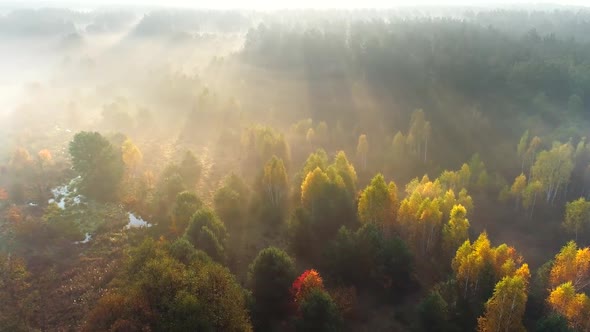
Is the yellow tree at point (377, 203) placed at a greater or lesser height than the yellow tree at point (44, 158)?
greater

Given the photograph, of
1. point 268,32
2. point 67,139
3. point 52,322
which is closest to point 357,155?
point 52,322

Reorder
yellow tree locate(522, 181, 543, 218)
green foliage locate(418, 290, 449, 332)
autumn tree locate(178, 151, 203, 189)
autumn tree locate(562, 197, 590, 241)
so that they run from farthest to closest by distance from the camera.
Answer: autumn tree locate(178, 151, 203, 189)
yellow tree locate(522, 181, 543, 218)
autumn tree locate(562, 197, 590, 241)
green foliage locate(418, 290, 449, 332)

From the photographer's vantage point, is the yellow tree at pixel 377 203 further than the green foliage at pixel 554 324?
Yes

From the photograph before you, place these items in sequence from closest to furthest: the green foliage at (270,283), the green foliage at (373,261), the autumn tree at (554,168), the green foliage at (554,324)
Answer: the green foliage at (554,324), the green foliage at (270,283), the green foliage at (373,261), the autumn tree at (554,168)

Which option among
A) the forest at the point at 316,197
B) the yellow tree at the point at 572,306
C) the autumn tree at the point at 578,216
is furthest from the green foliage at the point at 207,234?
the autumn tree at the point at 578,216

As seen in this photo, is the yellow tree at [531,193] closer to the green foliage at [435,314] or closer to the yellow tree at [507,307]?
the yellow tree at [507,307]

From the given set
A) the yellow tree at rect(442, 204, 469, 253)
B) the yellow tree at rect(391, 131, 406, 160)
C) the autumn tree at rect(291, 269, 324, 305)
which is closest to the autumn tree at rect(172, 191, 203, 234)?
the autumn tree at rect(291, 269, 324, 305)

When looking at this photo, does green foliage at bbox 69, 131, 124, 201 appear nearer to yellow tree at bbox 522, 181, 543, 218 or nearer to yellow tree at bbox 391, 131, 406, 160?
yellow tree at bbox 391, 131, 406, 160
